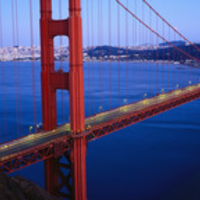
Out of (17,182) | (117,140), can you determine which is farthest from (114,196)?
(117,140)

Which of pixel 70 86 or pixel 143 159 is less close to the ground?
pixel 70 86

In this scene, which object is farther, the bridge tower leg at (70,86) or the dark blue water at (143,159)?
the dark blue water at (143,159)

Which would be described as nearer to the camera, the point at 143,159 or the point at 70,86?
the point at 70,86

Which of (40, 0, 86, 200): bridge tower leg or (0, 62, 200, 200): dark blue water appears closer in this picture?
(40, 0, 86, 200): bridge tower leg

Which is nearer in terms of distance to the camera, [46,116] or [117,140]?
[46,116]

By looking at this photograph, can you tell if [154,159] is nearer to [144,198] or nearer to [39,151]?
[144,198]

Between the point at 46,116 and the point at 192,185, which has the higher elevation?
the point at 46,116

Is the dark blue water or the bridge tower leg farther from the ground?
the bridge tower leg

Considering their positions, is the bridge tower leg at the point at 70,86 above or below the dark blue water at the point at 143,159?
above
